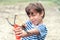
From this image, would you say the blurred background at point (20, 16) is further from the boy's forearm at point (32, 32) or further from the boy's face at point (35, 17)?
the boy's forearm at point (32, 32)

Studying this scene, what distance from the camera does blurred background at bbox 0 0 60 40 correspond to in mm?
8863

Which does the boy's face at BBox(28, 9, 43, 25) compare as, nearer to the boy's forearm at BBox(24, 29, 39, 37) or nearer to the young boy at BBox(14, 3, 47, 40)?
the young boy at BBox(14, 3, 47, 40)

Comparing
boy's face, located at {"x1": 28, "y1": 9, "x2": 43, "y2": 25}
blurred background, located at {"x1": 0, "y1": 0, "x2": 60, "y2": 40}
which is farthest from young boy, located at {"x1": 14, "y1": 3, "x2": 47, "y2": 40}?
blurred background, located at {"x1": 0, "y1": 0, "x2": 60, "y2": 40}

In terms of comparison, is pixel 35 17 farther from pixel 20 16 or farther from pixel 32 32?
pixel 20 16

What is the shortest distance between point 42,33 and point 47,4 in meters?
12.4

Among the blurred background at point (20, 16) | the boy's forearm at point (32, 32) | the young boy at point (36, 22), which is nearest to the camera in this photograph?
the boy's forearm at point (32, 32)

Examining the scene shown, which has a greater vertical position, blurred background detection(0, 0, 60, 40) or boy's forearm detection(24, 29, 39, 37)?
blurred background detection(0, 0, 60, 40)

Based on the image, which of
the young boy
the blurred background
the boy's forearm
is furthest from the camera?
the blurred background

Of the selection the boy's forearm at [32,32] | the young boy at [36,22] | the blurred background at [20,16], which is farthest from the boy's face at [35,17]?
the blurred background at [20,16]

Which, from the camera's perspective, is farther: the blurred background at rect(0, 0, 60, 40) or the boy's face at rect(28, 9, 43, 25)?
the blurred background at rect(0, 0, 60, 40)

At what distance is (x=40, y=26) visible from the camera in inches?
144

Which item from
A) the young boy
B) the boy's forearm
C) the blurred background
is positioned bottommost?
the boy's forearm

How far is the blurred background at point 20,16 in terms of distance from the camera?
886 centimetres

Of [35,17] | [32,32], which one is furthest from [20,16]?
[32,32]
